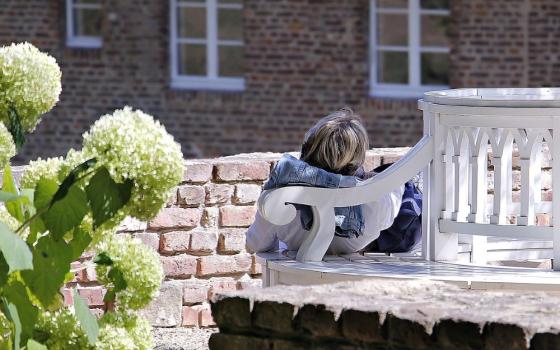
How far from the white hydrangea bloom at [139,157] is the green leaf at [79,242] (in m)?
0.11

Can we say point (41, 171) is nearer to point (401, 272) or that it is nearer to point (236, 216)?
point (401, 272)

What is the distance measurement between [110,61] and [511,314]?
1209 centimetres

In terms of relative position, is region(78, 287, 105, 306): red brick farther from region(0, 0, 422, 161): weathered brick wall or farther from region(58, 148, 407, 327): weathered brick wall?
region(0, 0, 422, 161): weathered brick wall

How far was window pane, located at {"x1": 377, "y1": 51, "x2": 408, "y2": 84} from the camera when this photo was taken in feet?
44.9

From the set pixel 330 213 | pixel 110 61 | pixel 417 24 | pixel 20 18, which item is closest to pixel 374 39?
pixel 417 24

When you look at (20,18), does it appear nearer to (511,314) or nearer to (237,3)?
(237,3)

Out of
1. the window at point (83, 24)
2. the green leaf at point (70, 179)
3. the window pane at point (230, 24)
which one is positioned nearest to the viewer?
the green leaf at point (70, 179)

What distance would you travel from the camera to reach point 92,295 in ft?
18.1

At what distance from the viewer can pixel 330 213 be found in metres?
4.62

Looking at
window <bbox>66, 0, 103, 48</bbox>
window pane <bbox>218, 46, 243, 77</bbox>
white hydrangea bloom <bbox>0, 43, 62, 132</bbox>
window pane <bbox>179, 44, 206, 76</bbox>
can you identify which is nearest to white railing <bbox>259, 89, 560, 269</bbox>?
white hydrangea bloom <bbox>0, 43, 62, 132</bbox>

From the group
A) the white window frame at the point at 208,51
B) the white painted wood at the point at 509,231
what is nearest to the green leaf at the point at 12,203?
the white painted wood at the point at 509,231

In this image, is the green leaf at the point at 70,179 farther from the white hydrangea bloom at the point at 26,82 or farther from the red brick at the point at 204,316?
the red brick at the point at 204,316

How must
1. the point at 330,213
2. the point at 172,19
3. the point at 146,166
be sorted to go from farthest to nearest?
the point at 172,19 → the point at 330,213 → the point at 146,166

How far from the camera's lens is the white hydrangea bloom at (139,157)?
2.80m
